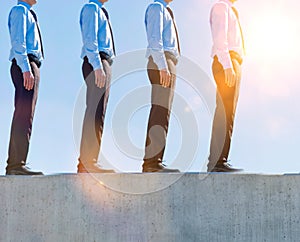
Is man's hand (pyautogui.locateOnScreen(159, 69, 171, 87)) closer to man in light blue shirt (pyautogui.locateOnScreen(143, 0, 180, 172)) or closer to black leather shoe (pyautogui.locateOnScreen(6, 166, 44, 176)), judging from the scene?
man in light blue shirt (pyautogui.locateOnScreen(143, 0, 180, 172))

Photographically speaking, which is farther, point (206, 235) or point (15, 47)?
point (15, 47)

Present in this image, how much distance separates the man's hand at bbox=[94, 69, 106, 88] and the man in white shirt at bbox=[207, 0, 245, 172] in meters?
0.91

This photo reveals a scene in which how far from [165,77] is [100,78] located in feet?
1.72

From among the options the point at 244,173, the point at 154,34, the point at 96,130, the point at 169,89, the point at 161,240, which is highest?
the point at 154,34

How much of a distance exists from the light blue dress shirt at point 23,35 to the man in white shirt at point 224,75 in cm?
145

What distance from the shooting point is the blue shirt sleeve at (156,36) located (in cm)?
554

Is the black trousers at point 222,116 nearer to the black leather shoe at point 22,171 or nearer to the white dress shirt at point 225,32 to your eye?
the white dress shirt at point 225,32

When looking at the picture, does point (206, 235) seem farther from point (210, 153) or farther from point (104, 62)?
point (104, 62)

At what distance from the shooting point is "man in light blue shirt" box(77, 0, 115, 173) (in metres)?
5.51

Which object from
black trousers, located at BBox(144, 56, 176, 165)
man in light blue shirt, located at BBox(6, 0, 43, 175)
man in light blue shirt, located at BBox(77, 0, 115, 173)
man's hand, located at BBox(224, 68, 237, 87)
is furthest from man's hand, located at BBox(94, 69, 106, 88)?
man's hand, located at BBox(224, 68, 237, 87)

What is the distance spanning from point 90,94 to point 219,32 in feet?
3.80

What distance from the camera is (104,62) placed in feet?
18.6

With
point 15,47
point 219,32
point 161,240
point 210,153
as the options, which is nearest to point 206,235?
point 161,240

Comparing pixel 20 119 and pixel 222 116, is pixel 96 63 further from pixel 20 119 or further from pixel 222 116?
pixel 222 116
